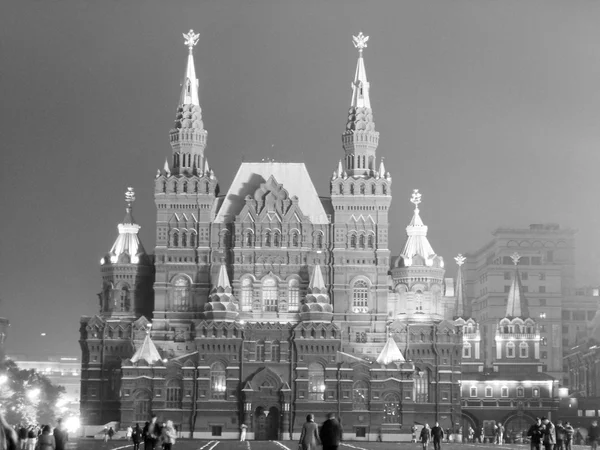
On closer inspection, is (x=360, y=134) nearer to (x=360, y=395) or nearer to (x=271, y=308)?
(x=271, y=308)

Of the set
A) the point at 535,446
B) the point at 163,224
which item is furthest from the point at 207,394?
the point at 535,446

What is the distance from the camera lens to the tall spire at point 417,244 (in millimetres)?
139000

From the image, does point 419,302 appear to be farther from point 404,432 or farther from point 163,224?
point 163,224

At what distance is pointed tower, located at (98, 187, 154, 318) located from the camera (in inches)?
5379

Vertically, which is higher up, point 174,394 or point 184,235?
point 184,235

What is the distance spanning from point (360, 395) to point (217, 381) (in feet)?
46.6

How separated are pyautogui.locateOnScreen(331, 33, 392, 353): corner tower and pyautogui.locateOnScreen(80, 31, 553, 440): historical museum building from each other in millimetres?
147

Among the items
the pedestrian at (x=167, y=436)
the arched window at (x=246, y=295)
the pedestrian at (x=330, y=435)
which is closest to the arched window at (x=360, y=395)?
the arched window at (x=246, y=295)

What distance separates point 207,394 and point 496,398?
43271 millimetres

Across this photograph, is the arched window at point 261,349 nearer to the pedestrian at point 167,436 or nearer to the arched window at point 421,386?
the arched window at point 421,386

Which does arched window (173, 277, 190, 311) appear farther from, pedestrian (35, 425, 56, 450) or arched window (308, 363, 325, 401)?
pedestrian (35, 425, 56, 450)

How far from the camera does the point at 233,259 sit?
441ft

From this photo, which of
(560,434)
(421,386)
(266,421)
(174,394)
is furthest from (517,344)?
(560,434)

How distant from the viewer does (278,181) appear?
13988 centimetres
